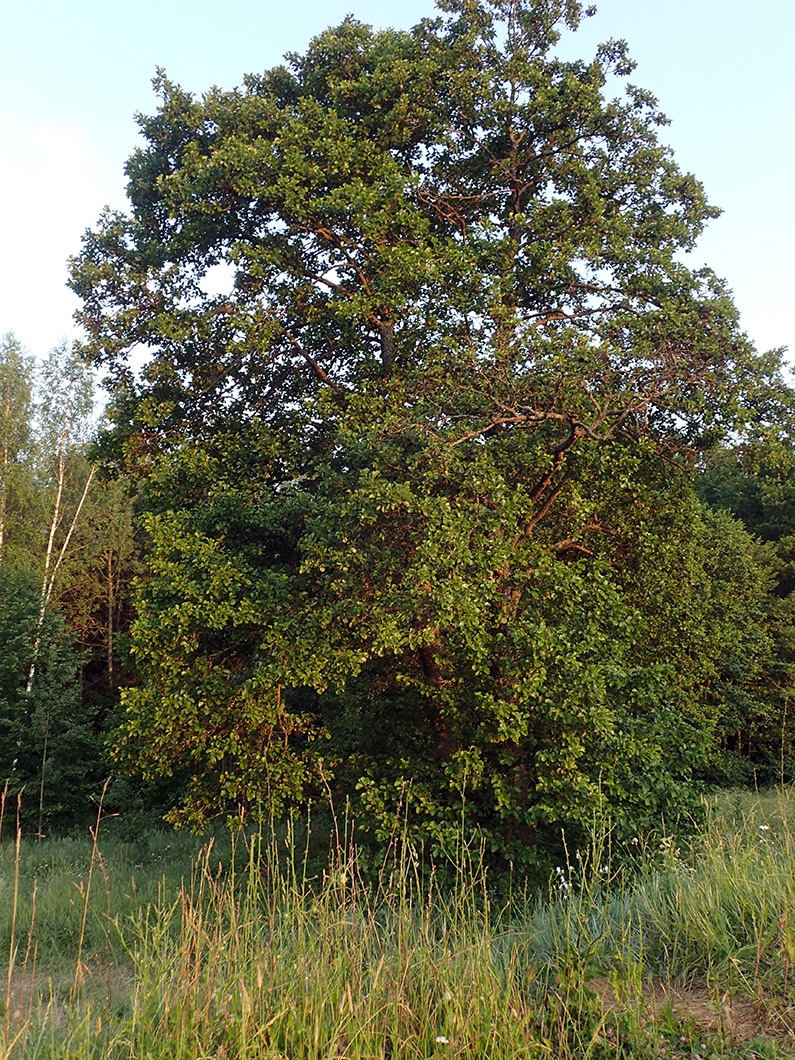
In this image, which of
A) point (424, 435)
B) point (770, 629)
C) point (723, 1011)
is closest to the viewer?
point (723, 1011)

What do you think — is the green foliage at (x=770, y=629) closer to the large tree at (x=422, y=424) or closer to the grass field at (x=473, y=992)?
the large tree at (x=422, y=424)

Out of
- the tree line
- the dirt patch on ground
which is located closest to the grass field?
the dirt patch on ground

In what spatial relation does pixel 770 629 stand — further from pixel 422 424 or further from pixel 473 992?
pixel 473 992

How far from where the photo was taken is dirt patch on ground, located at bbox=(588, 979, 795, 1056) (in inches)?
120

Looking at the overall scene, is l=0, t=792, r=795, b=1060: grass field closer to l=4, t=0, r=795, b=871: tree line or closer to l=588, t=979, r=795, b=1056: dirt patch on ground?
l=588, t=979, r=795, b=1056: dirt patch on ground

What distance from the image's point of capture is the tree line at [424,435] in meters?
8.59

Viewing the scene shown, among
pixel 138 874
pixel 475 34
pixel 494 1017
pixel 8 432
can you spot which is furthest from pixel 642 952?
pixel 8 432

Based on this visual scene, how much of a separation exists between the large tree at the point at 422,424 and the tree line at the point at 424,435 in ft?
0.19

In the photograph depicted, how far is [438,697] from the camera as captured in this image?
29.9 ft

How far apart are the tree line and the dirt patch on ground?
4.17 m

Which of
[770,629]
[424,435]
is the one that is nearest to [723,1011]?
[424,435]

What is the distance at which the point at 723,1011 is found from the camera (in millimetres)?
3168

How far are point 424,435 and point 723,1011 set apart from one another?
21.7 ft

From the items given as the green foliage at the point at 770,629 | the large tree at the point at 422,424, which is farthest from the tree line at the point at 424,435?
the green foliage at the point at 770,629
